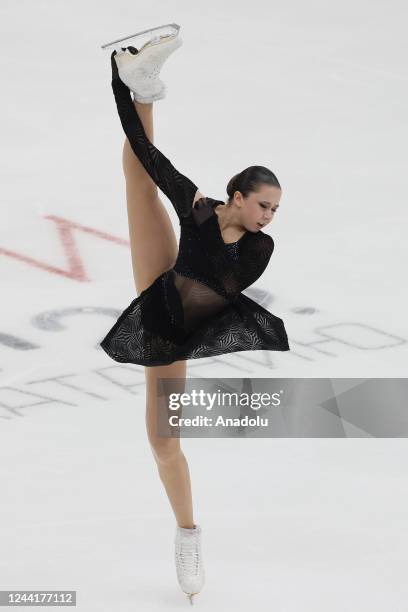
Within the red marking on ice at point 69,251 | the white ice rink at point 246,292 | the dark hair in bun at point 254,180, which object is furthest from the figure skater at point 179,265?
the red marking on ice at point 69,251

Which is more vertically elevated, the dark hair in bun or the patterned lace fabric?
the dark hair in bun

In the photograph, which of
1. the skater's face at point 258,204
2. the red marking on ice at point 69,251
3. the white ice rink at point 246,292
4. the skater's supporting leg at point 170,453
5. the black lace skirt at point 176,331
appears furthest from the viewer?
the red marking on ice at point 69,251

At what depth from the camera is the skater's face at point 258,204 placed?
10.3 feet

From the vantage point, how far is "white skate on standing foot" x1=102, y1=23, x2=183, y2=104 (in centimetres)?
319

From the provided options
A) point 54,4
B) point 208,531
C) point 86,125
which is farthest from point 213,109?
point 208,531

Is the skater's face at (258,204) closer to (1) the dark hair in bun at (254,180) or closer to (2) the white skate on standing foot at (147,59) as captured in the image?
(1) the dark hair in bun at (254,180)

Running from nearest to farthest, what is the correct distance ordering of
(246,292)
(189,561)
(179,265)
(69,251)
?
(179,265) < (189,561) < (246,292) < (69,251)

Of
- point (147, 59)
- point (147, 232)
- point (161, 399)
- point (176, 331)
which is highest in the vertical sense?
point (147, 59)

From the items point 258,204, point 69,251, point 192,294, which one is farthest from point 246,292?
point 258,204

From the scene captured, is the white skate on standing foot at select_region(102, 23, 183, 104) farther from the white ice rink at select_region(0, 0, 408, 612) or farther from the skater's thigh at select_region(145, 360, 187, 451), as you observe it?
the white ice rink at select_region(0, 0, 408, 612)

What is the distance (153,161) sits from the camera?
10.6 ft

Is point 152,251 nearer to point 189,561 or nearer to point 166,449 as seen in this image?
point 166,449

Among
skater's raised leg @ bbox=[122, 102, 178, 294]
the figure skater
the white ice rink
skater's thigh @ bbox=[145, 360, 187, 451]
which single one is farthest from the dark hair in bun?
the white ice rink

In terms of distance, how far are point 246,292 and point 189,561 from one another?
2.14 m
